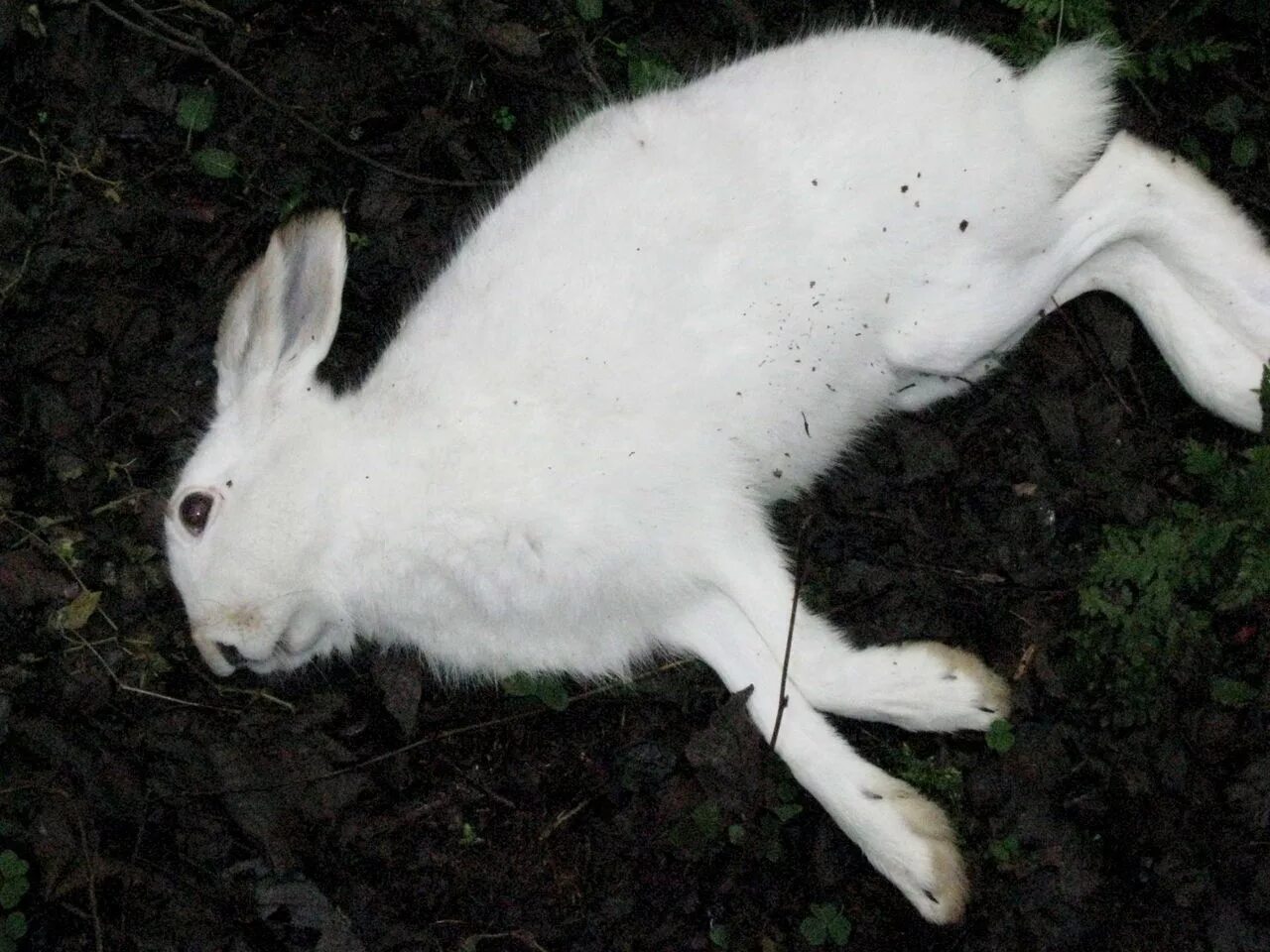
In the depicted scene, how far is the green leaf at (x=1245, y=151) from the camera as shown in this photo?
14.0 ft

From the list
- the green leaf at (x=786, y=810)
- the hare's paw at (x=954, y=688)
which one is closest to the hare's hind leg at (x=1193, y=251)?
the hare's paw at (x=954, y=688)

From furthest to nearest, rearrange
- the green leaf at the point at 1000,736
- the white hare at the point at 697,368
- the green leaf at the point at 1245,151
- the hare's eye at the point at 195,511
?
the green leaf at the point at 1245,151 → the green leaf at the point at 1000,736 → the hare's eye at the point at 195,511 → the white hare at the point at 697,368

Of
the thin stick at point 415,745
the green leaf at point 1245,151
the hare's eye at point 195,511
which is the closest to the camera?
the hare's eye at point 195,511

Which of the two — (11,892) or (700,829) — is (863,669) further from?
(11,892)

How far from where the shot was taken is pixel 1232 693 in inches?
Result: 151

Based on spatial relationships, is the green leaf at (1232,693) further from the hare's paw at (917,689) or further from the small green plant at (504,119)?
the small green plant at (504,119)

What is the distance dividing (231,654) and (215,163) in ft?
6.38

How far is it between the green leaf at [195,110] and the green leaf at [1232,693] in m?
4.07

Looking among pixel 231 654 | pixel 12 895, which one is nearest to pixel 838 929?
pixel 231 654

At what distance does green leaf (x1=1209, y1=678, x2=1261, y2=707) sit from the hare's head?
276 cm

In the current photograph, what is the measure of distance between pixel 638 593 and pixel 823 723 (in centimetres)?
73

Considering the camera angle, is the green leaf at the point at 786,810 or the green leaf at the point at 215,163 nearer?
the green leaf at the point at 786,810

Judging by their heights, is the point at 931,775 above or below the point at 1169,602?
below

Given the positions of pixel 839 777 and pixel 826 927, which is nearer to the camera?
pixel 839 777
